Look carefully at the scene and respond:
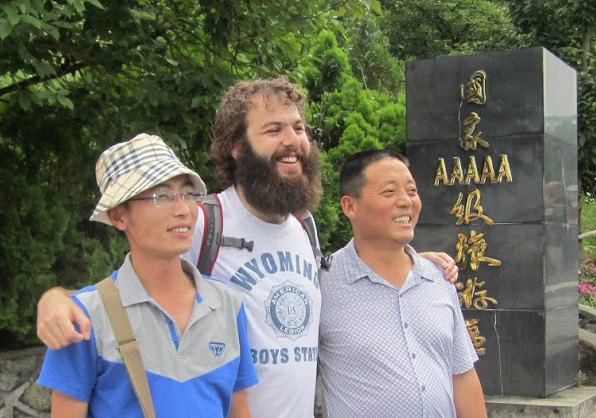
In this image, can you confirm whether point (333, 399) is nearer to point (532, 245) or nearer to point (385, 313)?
point (385, 313)

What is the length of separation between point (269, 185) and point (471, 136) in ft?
15.4

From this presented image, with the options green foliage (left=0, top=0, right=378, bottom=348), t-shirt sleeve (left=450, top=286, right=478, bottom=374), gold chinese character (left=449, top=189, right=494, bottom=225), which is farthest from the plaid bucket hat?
gold chinese character (left=449, top=189, right=494, bottom=225)

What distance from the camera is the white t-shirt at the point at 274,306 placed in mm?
2557

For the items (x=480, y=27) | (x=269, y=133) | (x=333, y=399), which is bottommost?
(x=333, y=399)

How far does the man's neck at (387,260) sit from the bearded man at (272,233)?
0.28 meters

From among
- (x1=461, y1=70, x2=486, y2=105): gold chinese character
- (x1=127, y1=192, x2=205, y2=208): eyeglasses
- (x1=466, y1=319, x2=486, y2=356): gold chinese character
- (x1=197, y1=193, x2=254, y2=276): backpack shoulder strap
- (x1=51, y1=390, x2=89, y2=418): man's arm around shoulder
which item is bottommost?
(x1=466, y1=319, x2=486, y2=356): gold chinese character

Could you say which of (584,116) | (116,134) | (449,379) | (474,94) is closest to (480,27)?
(584,116)

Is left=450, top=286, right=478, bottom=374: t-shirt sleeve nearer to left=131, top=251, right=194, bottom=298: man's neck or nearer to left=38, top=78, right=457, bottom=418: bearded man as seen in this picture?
left=38, top=78, right=457, bottom=418: bearded man

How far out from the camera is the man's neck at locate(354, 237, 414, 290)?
301 cm

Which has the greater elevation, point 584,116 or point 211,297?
point 584,116

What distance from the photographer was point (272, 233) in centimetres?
275

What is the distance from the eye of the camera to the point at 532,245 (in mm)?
7000

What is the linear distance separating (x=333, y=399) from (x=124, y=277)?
1.02 metres

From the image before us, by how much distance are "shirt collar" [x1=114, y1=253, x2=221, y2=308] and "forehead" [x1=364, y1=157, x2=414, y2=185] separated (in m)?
0.90
